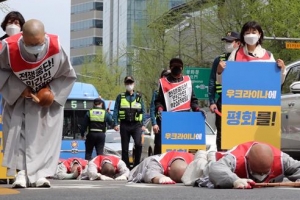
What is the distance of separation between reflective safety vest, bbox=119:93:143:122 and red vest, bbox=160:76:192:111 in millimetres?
3708

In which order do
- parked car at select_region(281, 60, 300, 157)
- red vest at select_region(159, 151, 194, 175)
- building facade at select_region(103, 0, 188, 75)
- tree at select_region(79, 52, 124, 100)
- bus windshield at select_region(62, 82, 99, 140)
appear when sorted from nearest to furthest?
red vest at select_region(159, 151, 194, 175) < parked car at select_region(281, 60, 300, 157) < bus windshield at select_region(62, 82, 99, 140) < tree at select_region(79, 52, 124, 100) < building facade at select_region(103, 0, 188, 75)

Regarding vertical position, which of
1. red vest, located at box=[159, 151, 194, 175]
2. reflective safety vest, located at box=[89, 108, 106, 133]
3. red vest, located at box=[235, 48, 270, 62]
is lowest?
red vest, located at box=[159, 151, 194, 175]

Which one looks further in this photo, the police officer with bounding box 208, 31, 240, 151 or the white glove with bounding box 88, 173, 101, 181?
the white glove with bounding box 88, 173, 101, 181

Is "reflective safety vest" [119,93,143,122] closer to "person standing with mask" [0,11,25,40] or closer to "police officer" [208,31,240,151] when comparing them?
"police officer" [208,31,240,151]

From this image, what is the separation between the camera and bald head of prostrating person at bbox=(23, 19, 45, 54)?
8695mm

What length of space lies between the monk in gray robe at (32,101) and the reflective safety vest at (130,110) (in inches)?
296

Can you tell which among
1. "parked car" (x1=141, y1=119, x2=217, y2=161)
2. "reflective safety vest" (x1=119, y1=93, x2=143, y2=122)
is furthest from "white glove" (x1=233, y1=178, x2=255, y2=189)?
"parked car" (x1=141, y1=119, x2=217, y2=161)

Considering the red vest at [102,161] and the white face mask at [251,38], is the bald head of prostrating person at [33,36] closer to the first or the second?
the white face mask at [251,38]

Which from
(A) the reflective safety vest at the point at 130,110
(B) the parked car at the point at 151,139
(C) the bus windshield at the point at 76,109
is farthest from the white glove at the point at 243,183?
(C) the bus windshield at the point at 76,109

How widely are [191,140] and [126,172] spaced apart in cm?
113

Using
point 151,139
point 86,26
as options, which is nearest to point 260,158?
point 151,139

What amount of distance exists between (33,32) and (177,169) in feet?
8.25

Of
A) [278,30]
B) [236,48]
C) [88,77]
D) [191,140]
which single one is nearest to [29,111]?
[236,48]

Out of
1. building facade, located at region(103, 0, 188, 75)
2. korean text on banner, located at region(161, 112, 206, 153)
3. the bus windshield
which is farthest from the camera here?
building facade, located at region(103, 0, 188, 75)
